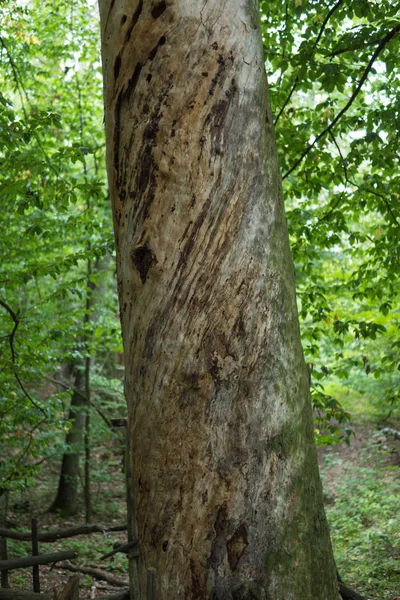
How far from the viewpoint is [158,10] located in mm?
1943

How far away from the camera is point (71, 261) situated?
6.57 meters

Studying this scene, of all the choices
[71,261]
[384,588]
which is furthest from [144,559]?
[384,588]

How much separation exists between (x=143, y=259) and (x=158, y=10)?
817mm

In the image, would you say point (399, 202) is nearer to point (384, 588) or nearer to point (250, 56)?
point (384, 588)

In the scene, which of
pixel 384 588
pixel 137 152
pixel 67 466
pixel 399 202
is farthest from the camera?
pixel 67 466

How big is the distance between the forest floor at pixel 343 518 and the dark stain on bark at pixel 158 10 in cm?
461

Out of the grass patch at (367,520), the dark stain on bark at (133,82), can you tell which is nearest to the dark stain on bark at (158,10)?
the dark stain on bark at (133,82)

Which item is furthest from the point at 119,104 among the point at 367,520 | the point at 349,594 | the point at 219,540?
the point at 367,520

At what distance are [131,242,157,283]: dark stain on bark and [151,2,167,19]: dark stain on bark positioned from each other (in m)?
0.75

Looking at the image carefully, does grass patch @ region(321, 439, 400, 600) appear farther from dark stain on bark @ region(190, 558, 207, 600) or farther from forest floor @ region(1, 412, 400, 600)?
dark stain on bark @ region(190, 558, 207, 600)

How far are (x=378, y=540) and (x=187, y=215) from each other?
27.9 feet

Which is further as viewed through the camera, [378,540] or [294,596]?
[378,540]

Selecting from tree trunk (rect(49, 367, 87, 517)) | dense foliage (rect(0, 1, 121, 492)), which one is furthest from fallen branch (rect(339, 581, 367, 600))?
tree trunk (rect(49, 367, 87, 517))

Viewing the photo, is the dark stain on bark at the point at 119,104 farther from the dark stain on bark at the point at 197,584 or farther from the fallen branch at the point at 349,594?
the fallen branch at the point at 349,594
